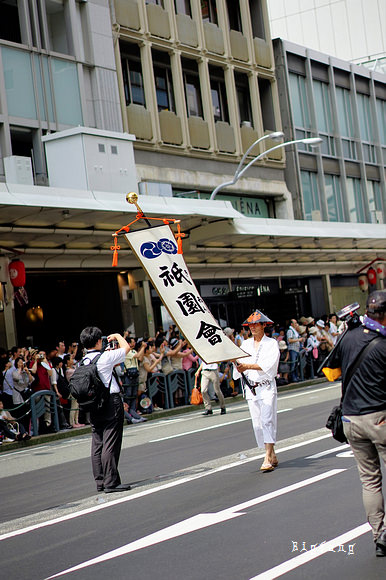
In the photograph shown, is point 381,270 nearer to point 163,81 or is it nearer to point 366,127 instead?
point 366,127

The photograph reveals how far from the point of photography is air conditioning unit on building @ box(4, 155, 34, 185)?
25620 millimetres

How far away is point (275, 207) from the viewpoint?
4238 centimetres

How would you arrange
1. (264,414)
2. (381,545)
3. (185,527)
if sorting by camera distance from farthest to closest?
(264,414) < (185,527) < (381,545)

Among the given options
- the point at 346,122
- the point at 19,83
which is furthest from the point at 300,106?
the point at 19,83

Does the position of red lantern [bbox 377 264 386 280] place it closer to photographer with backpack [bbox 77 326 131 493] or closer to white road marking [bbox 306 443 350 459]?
white road marking [bbox 306 443 350 459]

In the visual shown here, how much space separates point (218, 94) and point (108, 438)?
1208 inches

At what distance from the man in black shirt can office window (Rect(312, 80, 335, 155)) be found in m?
39.0

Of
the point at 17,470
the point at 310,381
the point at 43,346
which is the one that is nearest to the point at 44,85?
the point at 43,346

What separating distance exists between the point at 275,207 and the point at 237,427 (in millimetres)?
26297

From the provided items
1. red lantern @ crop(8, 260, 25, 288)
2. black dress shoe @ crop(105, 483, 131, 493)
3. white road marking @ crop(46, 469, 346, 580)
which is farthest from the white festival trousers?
red lantern @ crop(8, 260, 25, 288)

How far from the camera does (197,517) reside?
8.66 metres

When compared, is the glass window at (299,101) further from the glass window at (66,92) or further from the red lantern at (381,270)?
the glass window at (66,92)

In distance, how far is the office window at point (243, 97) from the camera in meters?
40.8

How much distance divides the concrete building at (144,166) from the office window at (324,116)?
5.83 feet
